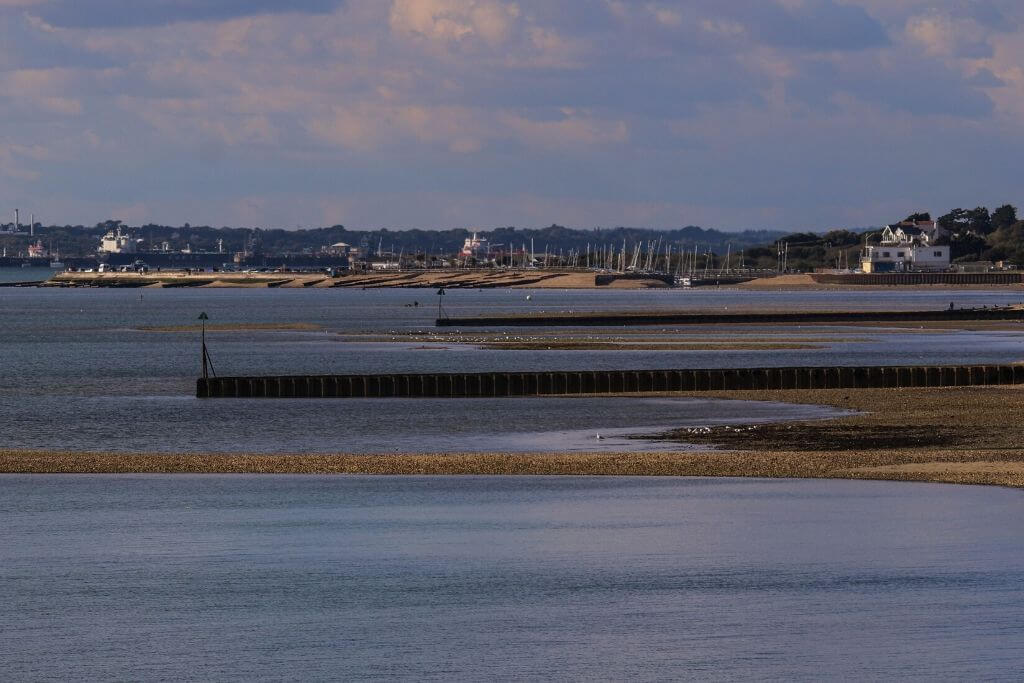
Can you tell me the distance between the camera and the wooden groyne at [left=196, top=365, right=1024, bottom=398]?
62250 millimetres

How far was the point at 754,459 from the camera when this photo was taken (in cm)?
3809

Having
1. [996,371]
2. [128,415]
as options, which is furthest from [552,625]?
[996,371]

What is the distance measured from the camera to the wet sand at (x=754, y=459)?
36.1 m

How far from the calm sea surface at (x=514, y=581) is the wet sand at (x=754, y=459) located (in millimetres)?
1746

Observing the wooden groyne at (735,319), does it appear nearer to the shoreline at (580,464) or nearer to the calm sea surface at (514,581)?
the shoreline at (580,464)

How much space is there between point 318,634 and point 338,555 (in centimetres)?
566

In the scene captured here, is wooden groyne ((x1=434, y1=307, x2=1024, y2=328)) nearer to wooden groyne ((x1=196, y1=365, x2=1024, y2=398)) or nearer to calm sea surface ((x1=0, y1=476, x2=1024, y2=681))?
wooden groyne ((x1=196, y1=365, x2=1024, y2=398))

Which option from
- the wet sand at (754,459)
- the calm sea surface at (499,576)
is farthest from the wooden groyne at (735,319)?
the calm sea surface at (499,576)

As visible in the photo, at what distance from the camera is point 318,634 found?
2105cm

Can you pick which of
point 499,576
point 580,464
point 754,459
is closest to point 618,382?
point 580,464

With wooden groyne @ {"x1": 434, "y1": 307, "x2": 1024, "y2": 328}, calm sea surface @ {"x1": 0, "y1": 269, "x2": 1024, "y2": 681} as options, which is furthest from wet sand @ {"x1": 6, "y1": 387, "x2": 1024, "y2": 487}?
wooden groyne @ {"x1": 434, "y1": 307, "x2": 1024, "y2": 328}

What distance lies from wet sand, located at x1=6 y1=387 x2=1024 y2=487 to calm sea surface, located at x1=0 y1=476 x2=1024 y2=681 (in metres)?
1.75

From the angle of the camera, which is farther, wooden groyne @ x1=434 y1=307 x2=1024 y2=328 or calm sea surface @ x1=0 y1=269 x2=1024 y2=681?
wooden groyne @ x1=434 y1=307 x2=1024 y2=328

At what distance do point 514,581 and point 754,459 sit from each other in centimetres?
1458
